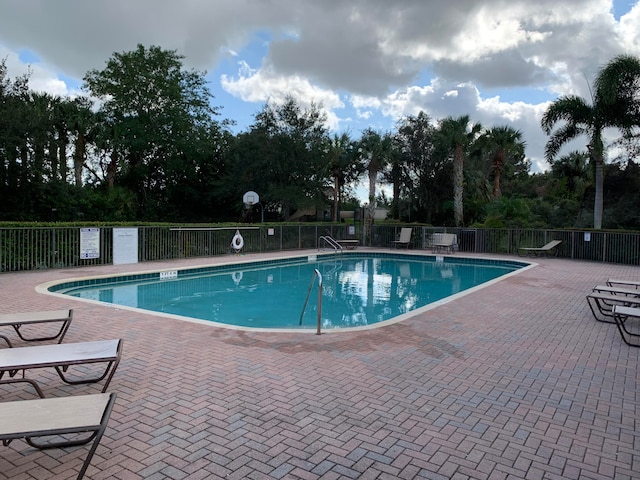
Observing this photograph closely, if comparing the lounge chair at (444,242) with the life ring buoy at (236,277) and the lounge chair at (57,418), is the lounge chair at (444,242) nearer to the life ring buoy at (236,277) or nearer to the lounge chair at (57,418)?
the life ring buoy at (236,277)

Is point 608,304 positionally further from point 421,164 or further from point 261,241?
point 421,164

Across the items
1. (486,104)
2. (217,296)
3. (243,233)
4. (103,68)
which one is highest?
(103,68)

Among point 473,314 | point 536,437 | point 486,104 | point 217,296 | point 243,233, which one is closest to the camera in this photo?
point 536,437

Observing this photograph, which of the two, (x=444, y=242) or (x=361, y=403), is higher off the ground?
(x=444, y=242)

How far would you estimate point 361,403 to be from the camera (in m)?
3.61

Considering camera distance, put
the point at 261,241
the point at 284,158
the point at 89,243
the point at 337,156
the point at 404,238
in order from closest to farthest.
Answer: the point at 89,243
the point at 261,241
the point at 404,238
the point at 284,158
the point at 337,156

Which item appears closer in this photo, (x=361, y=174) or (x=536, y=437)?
(x=536, y=437)

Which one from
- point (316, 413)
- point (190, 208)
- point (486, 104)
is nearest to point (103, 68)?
point (190, 208)

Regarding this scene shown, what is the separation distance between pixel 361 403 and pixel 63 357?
2.41m

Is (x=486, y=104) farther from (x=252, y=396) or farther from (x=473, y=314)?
(x=252, y=396)

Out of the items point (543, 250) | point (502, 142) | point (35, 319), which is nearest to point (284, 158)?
point (502, 142)

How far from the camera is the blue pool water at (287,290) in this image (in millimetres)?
8664

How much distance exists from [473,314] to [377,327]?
6.60ft

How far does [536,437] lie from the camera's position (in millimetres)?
3084
